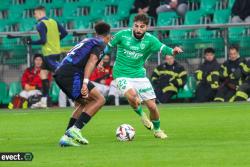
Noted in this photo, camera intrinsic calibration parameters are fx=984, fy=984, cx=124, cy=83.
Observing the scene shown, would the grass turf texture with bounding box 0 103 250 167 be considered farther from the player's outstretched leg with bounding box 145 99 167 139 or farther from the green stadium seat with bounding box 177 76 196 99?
the green stadium seat with bounding box 177 76 196 99

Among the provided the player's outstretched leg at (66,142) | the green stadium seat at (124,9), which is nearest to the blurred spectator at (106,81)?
the green stadium seat at (124,9)

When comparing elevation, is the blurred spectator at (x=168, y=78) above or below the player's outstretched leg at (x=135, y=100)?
below

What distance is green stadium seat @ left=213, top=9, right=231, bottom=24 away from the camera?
1187 inches

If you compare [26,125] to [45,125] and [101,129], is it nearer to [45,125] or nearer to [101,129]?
[45,125]

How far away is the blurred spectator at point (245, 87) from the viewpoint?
84.4 feet

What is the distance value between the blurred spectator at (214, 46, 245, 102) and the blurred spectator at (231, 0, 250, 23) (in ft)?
10.5

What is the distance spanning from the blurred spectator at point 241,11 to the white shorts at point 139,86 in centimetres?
1219

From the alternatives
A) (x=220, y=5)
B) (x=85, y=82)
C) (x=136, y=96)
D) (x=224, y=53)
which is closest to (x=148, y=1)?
(x=220, y=5)

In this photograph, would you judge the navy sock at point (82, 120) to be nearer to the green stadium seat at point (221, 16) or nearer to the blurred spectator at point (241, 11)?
the blurred spectator at point (241, 11)

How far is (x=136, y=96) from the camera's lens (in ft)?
56.3

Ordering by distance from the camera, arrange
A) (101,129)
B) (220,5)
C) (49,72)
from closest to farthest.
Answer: (101,129)
(49,72)
(220,5)

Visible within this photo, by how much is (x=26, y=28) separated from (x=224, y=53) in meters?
9.15

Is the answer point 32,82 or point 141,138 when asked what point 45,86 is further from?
point 141,138

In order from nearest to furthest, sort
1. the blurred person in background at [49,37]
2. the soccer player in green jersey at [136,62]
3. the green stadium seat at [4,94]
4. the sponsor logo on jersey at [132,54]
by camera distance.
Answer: the soccer player in green jersey at [136,62] < the sponsor logo on jersey at [132,54] < the blurred person in background at [49,37] < the green stadium seat at [4,94]
